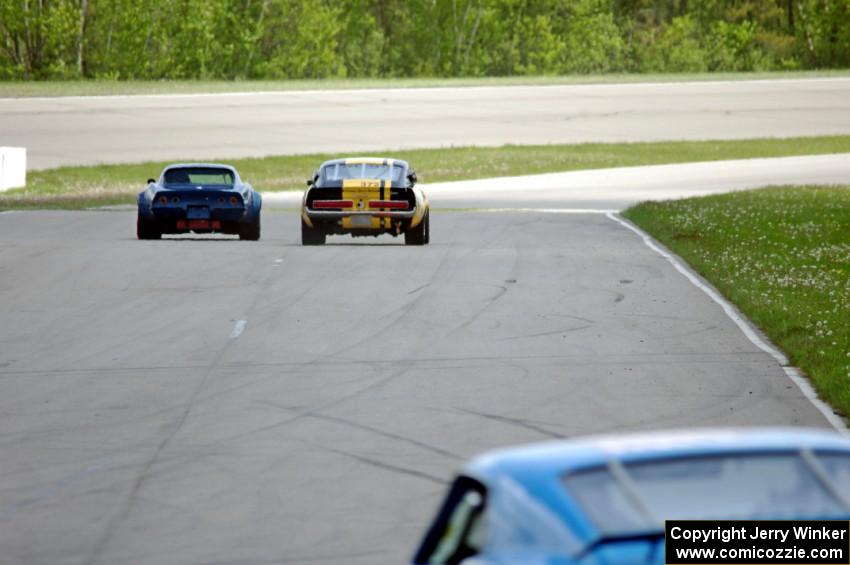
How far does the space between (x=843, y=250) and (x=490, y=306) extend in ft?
27.9

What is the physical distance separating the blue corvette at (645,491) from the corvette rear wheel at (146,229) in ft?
75.5

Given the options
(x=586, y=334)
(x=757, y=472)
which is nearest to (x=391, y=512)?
(x=757, y=472)

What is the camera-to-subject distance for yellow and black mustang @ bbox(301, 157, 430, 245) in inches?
1001

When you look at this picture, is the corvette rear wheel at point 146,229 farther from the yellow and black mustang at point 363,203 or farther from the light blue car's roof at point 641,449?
the light blue car's roof at point 641,449

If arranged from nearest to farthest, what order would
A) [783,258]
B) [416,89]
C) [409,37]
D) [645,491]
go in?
[645,491]
[783,258]
[416,89]
[409,37]

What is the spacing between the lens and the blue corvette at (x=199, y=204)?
1033 inches

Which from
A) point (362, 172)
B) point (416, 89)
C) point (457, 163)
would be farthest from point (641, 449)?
point (416, 89)

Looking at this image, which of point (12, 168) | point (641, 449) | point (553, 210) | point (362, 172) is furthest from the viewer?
point (12, 168)

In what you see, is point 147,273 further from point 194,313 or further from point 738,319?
point 738,319

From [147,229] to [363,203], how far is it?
3.96 m

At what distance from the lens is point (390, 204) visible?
1005 inches

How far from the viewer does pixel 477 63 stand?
3784 inches

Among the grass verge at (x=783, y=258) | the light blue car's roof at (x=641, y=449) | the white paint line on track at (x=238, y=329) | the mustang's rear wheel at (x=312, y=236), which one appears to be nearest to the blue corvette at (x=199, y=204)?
the mustang's rear wheel at (x=312, y=236)

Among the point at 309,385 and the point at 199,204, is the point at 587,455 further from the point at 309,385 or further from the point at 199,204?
the point at 199,204
